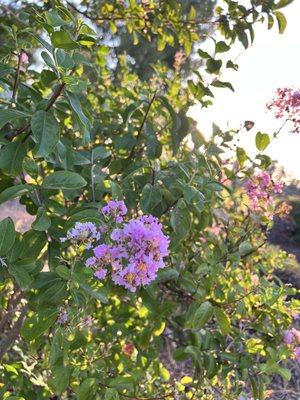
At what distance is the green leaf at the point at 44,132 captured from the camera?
97cm

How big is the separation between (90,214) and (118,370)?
A: 83 cm

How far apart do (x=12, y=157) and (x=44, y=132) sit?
206mm

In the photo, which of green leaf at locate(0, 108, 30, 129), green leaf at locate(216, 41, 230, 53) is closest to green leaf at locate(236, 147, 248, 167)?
green leaf at locate(216, 41, 230, 53)

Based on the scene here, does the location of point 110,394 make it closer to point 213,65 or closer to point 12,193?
point 12,193

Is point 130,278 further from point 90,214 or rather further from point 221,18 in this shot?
point 221,18

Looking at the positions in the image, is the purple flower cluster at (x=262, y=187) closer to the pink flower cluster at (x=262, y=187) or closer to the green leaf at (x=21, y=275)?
the pink flower cluster at (x=262, y=187)

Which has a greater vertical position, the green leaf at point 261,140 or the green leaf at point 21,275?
the green leaf at point 261,140

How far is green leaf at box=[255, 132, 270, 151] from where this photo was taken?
5.06ft

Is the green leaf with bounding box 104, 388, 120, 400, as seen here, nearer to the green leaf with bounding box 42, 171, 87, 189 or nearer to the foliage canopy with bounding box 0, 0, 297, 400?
the foliage canopy with bounding box 0, 0, 297, 400

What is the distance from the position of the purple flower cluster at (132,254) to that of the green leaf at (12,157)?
13.2 inches

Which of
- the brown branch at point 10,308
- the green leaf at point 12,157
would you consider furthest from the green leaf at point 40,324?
the brown branch at point 10,308

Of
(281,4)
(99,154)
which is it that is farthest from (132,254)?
(281,4)

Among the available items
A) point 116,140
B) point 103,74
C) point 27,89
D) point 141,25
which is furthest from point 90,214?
point 103,74

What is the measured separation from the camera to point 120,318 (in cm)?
195
